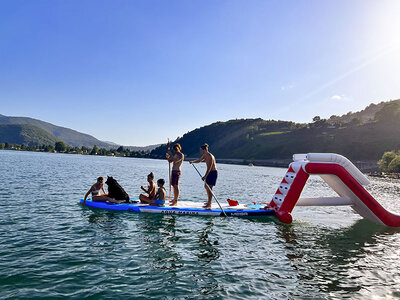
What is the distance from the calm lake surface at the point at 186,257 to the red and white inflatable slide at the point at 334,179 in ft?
2.32

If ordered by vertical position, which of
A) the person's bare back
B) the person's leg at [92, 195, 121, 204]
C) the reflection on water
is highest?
the person's bare back

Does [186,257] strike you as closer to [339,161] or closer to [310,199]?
[310,199]

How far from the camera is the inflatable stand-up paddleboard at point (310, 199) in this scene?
533 inches

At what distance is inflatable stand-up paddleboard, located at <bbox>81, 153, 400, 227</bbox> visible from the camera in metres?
13.5

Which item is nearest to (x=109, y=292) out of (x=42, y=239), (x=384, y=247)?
(x=42, y=239)

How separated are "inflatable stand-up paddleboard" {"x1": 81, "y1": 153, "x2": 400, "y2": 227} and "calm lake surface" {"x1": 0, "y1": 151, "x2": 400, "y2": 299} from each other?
1.64ft

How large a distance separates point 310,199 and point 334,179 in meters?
1.72

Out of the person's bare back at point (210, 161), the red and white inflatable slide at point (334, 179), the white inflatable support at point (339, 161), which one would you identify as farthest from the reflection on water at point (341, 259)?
the person's bare back at point (210, 161)

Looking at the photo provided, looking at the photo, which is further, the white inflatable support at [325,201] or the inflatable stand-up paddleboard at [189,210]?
the white inflatable support at [325,201]

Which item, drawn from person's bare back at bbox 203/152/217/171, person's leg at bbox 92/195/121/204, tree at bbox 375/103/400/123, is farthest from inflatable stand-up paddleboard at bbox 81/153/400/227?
tree at bbox 375/103/400/123

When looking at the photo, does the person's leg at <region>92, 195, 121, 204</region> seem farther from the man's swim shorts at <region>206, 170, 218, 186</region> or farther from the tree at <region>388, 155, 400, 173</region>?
the tree at <region>388, 155, 400, 173</region>

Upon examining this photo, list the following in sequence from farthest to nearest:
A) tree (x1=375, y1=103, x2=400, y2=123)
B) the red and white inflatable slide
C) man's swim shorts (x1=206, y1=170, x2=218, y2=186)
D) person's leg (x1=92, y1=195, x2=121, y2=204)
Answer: tree (x1=375, y1=103, x2=400, y2=123), person's leg (x1=92, y1=195, x2=121, y2=204), man's swim shorts (x1=206, y1=170, x2=218, y2=186), the red and white inflatable slide

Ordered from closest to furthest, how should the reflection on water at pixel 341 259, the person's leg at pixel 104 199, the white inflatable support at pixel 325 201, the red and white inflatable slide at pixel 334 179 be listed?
the reflection on water at pixel 341 259 < the red and white inflatable slide at pixel 334 179 < the white inflatable support at pixel 325 201 < the person's leg at pixel 104 199

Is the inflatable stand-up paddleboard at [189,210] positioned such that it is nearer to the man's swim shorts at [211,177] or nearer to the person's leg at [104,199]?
the person's leg at [104,199]
